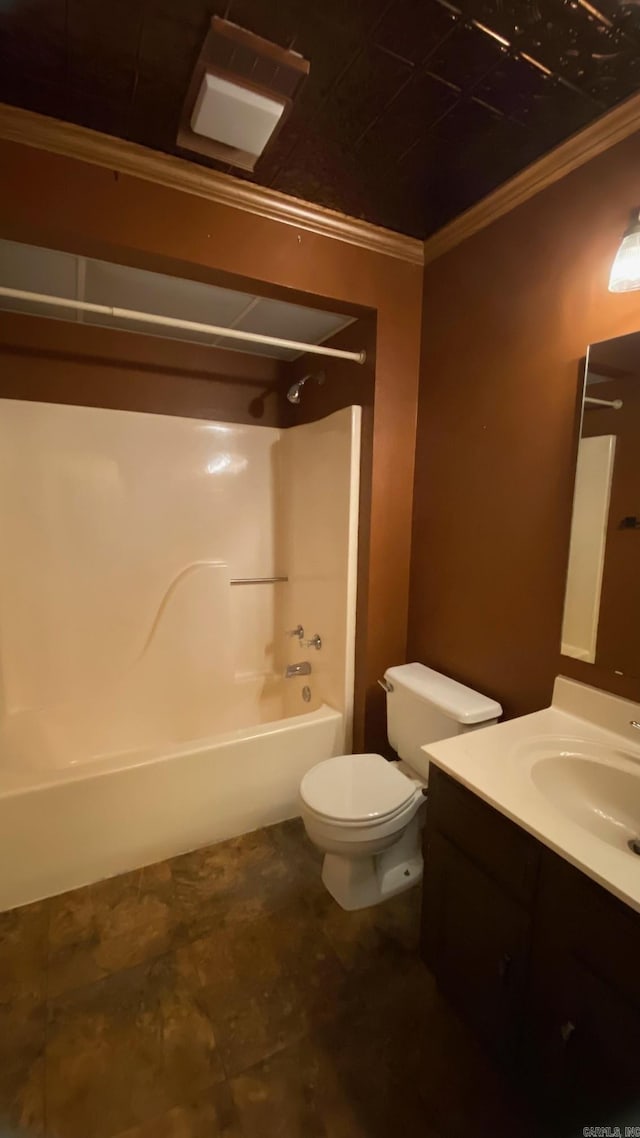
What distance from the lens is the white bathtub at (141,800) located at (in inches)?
64.9

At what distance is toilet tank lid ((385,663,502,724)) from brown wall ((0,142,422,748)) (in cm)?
23

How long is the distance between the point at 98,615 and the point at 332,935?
1.77 m

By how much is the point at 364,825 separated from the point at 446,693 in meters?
0.52

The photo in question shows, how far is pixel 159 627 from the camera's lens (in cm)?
254

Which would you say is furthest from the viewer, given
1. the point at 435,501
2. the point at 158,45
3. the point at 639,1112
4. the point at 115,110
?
the point at 435,501

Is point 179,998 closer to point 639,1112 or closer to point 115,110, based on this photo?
point 639,1112

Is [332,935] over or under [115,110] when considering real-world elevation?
under

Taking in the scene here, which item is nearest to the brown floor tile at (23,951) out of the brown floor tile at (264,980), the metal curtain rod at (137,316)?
the brown floor tile at (264,980)

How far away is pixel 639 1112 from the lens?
0.83 m

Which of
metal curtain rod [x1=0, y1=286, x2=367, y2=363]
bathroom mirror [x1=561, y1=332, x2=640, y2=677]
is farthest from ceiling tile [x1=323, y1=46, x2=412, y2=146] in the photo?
bathroom mirror [x1=561, y1=332, x2=640, y2=677]

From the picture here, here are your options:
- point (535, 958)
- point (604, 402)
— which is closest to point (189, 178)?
point (604, 402)

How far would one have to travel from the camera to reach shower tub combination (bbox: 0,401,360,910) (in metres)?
1.79

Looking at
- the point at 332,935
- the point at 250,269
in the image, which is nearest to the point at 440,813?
the point at 332,935

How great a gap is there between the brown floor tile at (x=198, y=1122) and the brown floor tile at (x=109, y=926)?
43 centimetres
